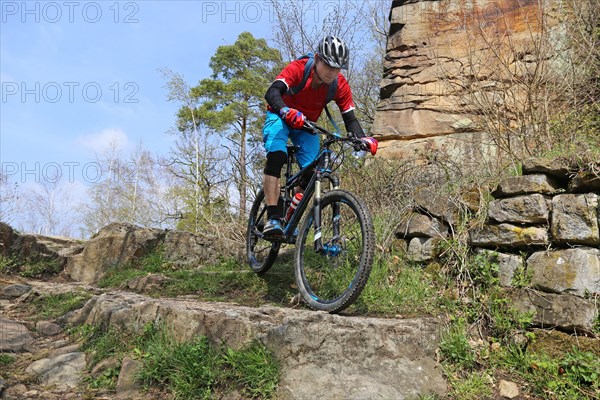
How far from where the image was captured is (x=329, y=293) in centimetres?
432

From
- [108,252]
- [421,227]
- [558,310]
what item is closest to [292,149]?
[421,227]

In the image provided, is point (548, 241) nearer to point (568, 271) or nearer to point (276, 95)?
point (568, 271)

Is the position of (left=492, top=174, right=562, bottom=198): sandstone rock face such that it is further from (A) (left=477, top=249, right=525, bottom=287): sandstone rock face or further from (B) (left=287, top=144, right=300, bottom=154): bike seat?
(B) (left=287, top=144, right=300, bottom=154): bike seat

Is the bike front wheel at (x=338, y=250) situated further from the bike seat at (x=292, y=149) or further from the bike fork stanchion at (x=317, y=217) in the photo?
the bike seat at (x=292, y=149)

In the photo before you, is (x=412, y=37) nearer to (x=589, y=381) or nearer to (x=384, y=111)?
(x=384, y=111)

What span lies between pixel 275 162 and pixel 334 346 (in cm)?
180

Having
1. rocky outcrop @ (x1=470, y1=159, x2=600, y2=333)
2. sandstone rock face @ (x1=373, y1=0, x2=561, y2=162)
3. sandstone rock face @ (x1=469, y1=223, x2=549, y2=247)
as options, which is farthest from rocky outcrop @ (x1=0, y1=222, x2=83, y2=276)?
sandstone rock face @ (x1=373, y1=0, x2=561, y2=162)

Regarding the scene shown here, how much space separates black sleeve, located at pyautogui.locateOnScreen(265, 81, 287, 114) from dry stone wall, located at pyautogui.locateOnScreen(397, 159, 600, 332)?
2.00m

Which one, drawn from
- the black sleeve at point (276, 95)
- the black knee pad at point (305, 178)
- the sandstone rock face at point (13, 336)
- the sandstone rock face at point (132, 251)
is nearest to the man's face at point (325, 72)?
the black sleeve at point (276, 95)

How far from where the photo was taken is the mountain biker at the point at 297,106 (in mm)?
3984

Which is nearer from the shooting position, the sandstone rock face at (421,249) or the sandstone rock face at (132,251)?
the sandstone rock face at (421,249)

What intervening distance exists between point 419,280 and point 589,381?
1533 millimetres

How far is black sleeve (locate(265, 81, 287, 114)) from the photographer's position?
394 cm

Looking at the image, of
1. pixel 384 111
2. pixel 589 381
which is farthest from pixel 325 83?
pixel 384 111
